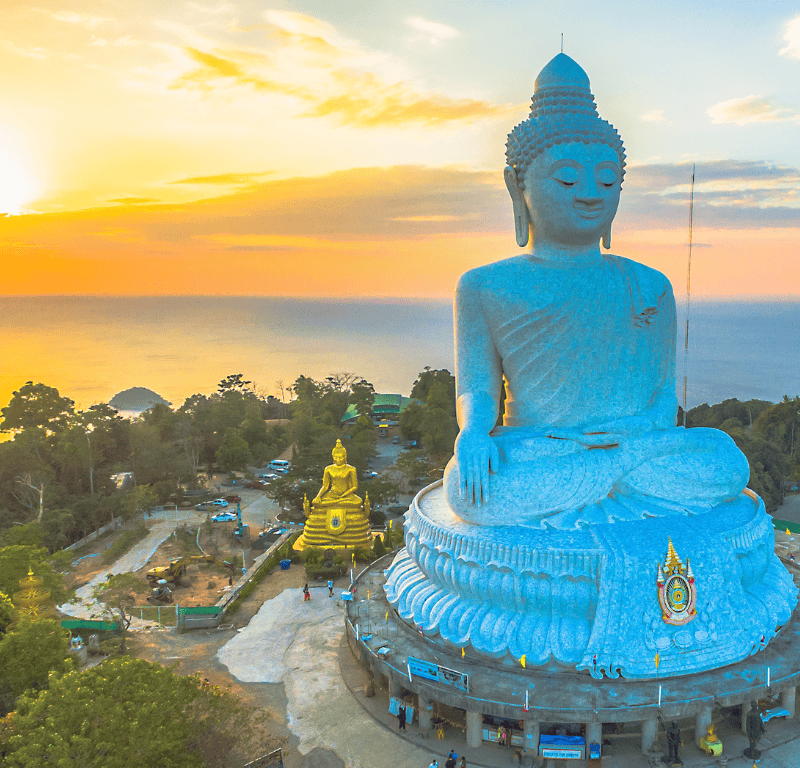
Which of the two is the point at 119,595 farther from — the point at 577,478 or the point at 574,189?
the point at 574,189

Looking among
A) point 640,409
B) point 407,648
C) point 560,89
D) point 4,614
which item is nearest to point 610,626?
point 407,648

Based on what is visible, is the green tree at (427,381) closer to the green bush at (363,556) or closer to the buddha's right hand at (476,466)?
the green bush at (363,556)

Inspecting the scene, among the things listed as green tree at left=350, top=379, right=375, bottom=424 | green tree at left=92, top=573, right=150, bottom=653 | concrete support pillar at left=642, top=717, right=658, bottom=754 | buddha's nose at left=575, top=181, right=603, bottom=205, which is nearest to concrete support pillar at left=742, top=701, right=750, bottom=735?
concrete support pillar at left=642, top=717, right=658, bottom=754

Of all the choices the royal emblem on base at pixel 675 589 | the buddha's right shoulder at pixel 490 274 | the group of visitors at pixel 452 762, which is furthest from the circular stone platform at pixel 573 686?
the buddha's right shoulder at pixel 490 274

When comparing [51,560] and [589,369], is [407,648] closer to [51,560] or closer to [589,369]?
[589,369]

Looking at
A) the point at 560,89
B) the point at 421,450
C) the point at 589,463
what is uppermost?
the point at 560,89

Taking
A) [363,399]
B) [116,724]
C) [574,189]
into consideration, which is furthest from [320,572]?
[363,399]

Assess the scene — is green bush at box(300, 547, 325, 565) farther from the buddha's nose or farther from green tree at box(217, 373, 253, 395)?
green tree at box(217, 373, 253, 395)
